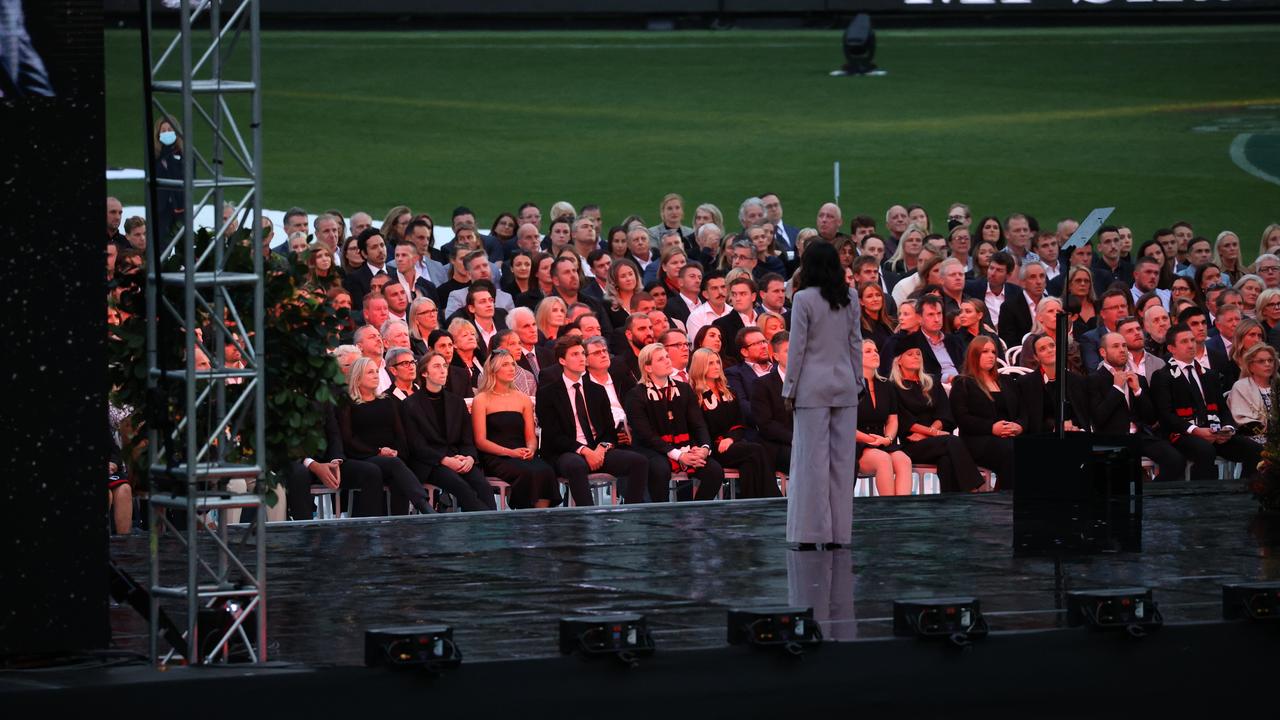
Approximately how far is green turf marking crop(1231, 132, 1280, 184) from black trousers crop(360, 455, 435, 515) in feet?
52.1

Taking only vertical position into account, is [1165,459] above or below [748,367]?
below

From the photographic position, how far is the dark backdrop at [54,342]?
6.36 metres

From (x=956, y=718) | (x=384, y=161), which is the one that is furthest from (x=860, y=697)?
(x=384, y=161)

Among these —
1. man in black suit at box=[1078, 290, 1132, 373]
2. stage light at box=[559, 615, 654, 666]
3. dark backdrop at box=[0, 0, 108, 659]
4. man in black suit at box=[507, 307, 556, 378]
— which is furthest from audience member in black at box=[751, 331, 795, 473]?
dark backdrop at box=[0, 0, 108, 659]

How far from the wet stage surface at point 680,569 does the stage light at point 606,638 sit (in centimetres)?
13

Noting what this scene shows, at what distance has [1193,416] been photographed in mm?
12383

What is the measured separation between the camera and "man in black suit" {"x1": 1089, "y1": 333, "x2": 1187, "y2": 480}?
1206 centimetres

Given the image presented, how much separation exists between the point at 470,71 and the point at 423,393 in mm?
14558

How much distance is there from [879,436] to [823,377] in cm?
306

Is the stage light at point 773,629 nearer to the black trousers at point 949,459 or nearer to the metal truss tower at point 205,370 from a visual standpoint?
the metal truss tower at point 205,370

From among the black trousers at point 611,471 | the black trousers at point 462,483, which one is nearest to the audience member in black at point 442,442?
the black trousers at point 462,483

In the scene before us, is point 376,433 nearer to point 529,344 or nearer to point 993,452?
point 529,344

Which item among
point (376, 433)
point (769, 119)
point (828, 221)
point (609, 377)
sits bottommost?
point (376, 433)

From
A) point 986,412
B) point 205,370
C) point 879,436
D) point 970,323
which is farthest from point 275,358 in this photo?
point 970,323
